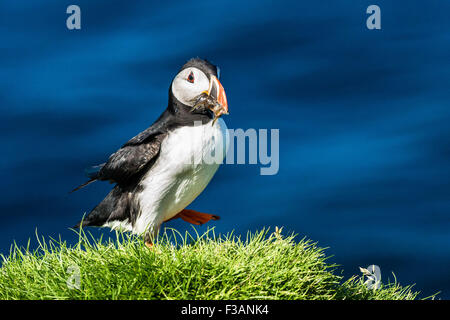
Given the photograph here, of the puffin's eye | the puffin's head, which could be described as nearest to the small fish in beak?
the puffin's head

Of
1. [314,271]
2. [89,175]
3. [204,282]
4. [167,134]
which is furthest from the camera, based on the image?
[89,175]

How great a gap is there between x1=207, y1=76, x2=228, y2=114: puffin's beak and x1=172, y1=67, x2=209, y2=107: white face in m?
0.08

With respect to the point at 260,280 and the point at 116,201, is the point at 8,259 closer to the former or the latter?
the point at 116,201

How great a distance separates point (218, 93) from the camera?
4.97 metres

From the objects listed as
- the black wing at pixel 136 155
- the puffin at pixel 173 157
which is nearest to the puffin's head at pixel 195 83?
the puffin at pixel 173 157

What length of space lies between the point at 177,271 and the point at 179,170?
114 cm

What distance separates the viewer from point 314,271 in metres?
4.72

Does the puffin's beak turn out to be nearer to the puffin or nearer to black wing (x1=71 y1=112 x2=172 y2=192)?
the puffin

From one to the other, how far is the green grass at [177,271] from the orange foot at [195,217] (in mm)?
702

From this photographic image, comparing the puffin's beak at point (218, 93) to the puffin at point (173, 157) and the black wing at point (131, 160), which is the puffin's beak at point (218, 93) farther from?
the black wing at point (131, 160)

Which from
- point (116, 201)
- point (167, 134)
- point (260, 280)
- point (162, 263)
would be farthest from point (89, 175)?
point (260, 280)
